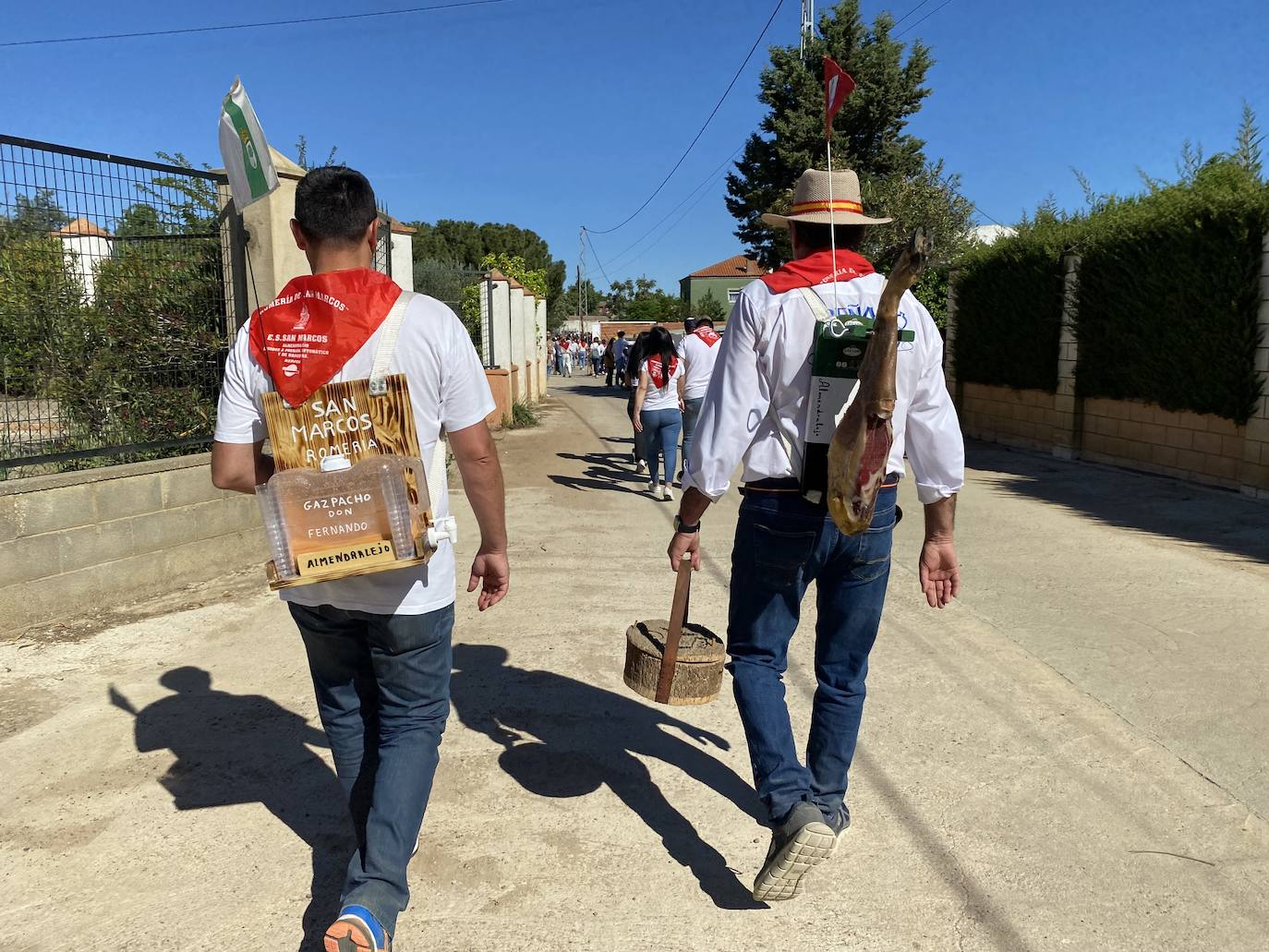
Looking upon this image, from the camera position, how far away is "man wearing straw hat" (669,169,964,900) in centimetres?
259

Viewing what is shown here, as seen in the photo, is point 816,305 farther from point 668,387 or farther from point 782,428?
point 668,387

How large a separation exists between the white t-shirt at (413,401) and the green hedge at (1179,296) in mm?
9087

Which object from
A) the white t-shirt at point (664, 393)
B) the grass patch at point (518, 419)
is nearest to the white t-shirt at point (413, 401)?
the white t-shirt at point (664, 393)

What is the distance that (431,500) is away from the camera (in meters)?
2.39

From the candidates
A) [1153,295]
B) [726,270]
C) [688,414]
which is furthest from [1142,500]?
[726,270]

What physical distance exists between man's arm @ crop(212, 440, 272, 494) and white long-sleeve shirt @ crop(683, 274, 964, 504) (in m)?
1.12

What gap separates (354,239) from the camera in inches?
92.7

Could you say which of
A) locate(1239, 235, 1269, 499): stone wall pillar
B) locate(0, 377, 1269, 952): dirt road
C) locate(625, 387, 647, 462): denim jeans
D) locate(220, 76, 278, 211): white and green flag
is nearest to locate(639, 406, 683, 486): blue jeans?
locate(625, 387, 647, 462): denim jeans

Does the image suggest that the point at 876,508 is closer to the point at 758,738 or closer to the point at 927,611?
the point at 758,738

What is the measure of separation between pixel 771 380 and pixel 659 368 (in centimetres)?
582

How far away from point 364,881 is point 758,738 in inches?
43.0

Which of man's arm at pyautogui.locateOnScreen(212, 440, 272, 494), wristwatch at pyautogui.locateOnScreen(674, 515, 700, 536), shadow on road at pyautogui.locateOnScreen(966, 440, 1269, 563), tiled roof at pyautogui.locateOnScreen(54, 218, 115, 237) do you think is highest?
tiled roof at pyautogui.locateOnScreen(54, 218, 115, 237)

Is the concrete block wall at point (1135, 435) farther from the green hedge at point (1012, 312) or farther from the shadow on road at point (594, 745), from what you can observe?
the shadow on road at point (594, 745)

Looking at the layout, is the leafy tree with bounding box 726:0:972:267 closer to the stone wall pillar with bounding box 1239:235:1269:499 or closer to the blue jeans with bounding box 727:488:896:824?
the stone wall pillar with bounding box 1239:235:1269:499
